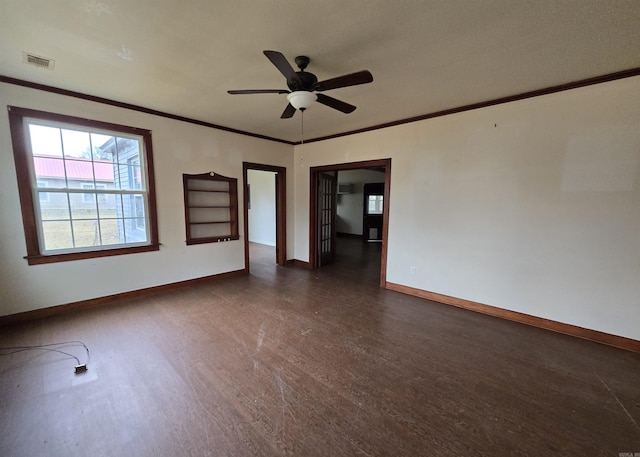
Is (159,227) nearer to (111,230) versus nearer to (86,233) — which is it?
(111,230)

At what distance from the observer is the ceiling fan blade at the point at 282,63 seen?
171cm

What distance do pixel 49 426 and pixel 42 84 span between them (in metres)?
3.40

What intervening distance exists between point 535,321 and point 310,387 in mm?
2821

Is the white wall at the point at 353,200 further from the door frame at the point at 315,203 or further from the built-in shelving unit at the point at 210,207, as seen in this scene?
the built-in shelving unit at the point at 210,207

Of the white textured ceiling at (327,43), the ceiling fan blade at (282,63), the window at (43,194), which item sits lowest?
the window at (43,194)

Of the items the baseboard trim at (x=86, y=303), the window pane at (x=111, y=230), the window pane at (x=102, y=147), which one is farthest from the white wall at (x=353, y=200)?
the window pane at (x=111, y=230)

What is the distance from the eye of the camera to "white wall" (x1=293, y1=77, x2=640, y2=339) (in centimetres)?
251

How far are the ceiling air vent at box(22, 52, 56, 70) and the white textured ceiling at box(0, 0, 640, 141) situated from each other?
6 centimetres

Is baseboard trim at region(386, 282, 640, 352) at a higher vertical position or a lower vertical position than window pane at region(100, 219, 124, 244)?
lower

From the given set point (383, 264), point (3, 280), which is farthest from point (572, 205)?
point (3, 280)

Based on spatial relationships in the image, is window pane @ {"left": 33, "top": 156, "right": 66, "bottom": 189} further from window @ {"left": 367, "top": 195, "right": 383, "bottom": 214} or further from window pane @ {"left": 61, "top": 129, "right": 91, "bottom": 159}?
window @ {"left": 367, "top": 195, "right": 383, "bottom": 214}

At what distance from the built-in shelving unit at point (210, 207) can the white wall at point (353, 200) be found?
538cm

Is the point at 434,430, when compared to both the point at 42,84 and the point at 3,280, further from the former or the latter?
the point at 42,84

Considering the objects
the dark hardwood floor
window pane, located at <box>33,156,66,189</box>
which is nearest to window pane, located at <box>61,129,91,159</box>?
window pane, located at <box>33,156,66,189</box>
